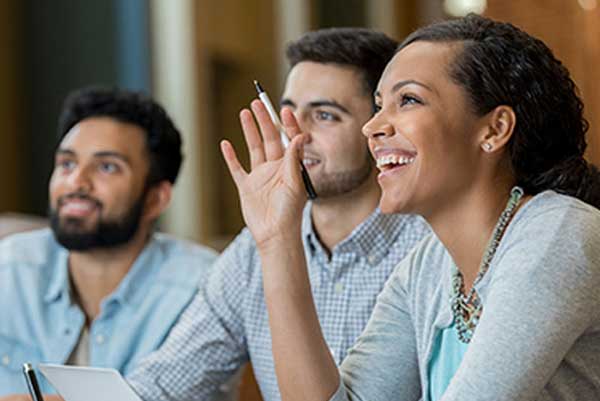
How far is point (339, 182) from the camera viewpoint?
1860 mm

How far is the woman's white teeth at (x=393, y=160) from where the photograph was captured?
1278 mm

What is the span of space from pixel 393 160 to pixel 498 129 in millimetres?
138

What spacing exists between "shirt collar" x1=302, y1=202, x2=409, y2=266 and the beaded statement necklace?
1.56ft

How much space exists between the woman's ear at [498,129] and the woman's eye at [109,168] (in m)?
1.21

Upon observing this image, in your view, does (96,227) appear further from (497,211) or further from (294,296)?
(497,211)

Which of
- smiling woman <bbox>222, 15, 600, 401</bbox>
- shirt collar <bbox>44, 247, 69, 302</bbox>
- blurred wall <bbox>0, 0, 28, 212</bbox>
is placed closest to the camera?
smiling woman <bbox>222, 15, 600, 401</bbox>

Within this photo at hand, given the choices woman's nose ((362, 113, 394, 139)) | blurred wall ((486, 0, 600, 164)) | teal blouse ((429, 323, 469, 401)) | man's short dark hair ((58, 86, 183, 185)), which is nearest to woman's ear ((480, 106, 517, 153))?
woman's nose ((362, 113, 394, 139))

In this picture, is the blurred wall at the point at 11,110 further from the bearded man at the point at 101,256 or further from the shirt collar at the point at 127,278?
the shirt collar at the point at 127,278

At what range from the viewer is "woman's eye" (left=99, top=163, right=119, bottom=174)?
2283 mm

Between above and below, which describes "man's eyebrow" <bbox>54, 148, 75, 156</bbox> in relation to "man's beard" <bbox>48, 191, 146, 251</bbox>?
above

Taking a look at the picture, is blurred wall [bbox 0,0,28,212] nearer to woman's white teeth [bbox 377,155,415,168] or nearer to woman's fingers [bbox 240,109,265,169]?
woman's fingers [bbox 240,109,265,169]

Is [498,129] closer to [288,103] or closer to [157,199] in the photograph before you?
[288,103]

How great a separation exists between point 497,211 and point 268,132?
34 cm

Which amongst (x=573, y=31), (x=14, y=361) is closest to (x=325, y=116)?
(x=14, y=361)
